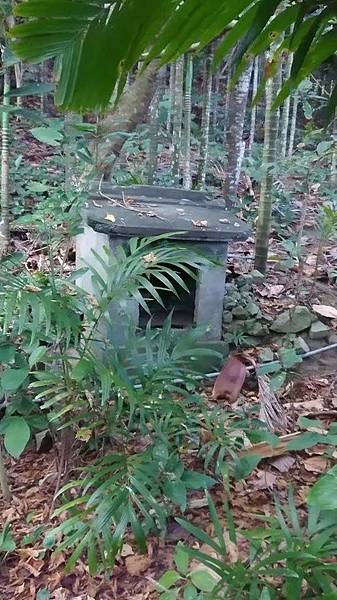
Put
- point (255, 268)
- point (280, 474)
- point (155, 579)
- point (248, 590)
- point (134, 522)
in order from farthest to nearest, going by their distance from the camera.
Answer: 1. point (255, 268)
2. point (280, 474)
3. point (155, 579)
4. point (134, 522)
5. point (248, 590)

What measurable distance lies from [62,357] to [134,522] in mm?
506

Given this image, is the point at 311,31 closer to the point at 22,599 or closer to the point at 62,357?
the point at 62,357

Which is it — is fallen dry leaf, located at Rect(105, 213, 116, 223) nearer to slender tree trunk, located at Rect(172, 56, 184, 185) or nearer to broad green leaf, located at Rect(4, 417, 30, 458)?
broad green leaf, located at Rect(4, 417, 30, 458)

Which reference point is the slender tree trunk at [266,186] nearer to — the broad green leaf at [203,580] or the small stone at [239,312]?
the small stone at [239,312]

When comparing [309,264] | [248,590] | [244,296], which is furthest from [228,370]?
[309,264]

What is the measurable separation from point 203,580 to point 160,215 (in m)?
1.82

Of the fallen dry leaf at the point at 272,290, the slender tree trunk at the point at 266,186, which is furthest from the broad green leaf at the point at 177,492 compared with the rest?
the slender tree trunk at the point at 266,186

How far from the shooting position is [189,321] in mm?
2916

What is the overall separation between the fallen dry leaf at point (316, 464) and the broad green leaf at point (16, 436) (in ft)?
3.19

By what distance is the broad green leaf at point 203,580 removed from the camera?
4.40 feet

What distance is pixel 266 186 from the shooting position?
335 cm

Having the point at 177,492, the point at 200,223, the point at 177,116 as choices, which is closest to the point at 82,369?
the point at 177,492

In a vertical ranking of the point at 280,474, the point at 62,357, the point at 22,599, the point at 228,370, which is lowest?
the point at 22,599

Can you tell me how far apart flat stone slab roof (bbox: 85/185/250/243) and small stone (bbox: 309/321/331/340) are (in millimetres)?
697
